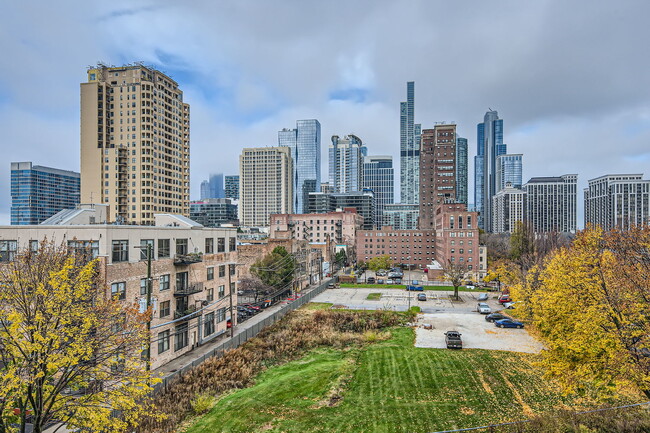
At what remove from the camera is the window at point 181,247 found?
31.9m

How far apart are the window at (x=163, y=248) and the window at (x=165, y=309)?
3.95 m

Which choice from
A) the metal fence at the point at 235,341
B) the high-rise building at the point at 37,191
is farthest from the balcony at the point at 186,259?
the high-rise building at the point at 37,191

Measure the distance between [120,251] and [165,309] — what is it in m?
7.24

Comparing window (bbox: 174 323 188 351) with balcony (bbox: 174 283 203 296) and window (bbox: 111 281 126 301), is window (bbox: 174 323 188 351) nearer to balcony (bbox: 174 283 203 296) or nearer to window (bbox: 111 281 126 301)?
balcony (bbox: 174 283 203 296)

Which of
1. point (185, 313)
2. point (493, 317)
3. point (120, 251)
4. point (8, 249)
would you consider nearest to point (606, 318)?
point (120, 251)

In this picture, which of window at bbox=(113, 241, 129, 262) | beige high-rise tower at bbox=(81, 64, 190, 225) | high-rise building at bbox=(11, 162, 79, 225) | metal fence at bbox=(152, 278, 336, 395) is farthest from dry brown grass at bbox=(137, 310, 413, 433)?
high-rise building at bbox=(11, 162, 79, 225)

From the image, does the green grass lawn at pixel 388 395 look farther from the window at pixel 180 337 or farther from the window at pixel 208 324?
the window at pixel 208 324

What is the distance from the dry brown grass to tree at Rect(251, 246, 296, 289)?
7.14 m

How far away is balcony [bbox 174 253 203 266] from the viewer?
31438 mm

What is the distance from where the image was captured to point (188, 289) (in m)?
32.4

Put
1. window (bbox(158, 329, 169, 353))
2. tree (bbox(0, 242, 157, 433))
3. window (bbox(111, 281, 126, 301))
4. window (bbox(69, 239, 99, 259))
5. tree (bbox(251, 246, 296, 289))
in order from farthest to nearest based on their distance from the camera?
tree (bbox(251, 246, 296, 289)), window (bbox(158, 329, 169, 353)), window (bbox(111, 281, 126, 301)), window (bbox(69, 239, 99, 259)), tree (bbox(0, 242, 157, 433))

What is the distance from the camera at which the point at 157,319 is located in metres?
29.0

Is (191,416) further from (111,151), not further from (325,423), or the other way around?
(111,151)

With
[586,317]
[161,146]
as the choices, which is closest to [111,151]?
[161,146]
